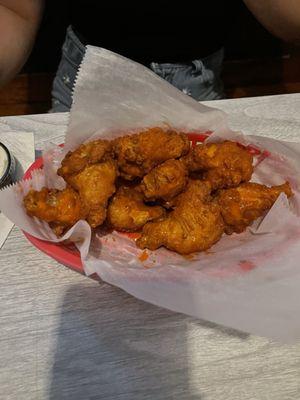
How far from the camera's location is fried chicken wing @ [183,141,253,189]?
0.93m

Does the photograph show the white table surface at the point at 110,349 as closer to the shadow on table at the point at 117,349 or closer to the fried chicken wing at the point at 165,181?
the shadow on table at the point at 117,349

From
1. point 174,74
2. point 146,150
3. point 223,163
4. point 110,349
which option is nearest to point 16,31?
point 174,74

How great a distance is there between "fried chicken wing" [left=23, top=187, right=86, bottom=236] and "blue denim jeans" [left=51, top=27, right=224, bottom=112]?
68 centimetres

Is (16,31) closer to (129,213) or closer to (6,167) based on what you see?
(6,167)

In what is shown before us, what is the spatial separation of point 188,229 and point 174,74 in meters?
0.73

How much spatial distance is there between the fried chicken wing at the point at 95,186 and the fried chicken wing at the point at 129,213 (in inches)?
1.1

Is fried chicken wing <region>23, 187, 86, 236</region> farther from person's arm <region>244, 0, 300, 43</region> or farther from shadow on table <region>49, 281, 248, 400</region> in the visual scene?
person's arm <region>244, 0, 300, 43</region>

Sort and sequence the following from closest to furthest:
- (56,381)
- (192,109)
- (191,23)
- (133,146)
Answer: (56,381)
(133,146)
(192,109)
(191,23)

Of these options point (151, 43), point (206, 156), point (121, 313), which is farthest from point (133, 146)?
point (151, 43)

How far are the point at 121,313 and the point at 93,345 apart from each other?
0.24 feet

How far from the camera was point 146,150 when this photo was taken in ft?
3.03

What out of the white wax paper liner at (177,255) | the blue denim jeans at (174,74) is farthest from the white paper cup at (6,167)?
the blue denim jeans at (174,74)

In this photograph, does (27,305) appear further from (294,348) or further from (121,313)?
(294,348)

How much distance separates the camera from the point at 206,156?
3.09ft
